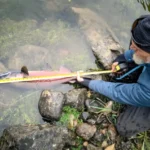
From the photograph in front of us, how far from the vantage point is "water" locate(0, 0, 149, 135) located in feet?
14.8

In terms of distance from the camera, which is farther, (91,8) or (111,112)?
(91,8)

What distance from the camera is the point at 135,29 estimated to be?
320 cm

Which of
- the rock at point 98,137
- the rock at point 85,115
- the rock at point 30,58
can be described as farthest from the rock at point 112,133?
the rock at point 30,58

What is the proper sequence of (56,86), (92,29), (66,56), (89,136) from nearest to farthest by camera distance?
(89,136) → (56,86) → (66,56) → (92,29)

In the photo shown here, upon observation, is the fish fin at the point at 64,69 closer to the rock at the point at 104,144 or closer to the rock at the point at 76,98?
the rock at the point at 76,98

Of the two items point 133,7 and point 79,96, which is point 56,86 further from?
point 133,7

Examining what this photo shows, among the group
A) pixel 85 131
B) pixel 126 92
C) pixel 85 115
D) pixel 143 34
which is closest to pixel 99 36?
pixel 85 115

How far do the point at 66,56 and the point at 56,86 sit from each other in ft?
2.60

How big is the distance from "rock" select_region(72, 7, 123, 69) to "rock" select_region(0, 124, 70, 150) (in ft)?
5.48

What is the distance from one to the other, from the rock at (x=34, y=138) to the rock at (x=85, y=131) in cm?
24

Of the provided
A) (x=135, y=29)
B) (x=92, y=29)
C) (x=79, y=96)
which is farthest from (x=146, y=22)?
(x=92, y=29)

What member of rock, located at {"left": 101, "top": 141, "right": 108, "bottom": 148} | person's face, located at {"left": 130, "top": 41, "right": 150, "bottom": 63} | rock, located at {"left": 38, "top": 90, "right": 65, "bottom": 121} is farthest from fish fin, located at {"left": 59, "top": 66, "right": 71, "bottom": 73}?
person's face, located at {"left": 130, "top": 41, "right": 150, "bottom": 63}

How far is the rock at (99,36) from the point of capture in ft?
16.3

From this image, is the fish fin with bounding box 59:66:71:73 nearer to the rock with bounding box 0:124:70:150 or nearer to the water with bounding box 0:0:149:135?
the water with bounding box 0:0:149:135
